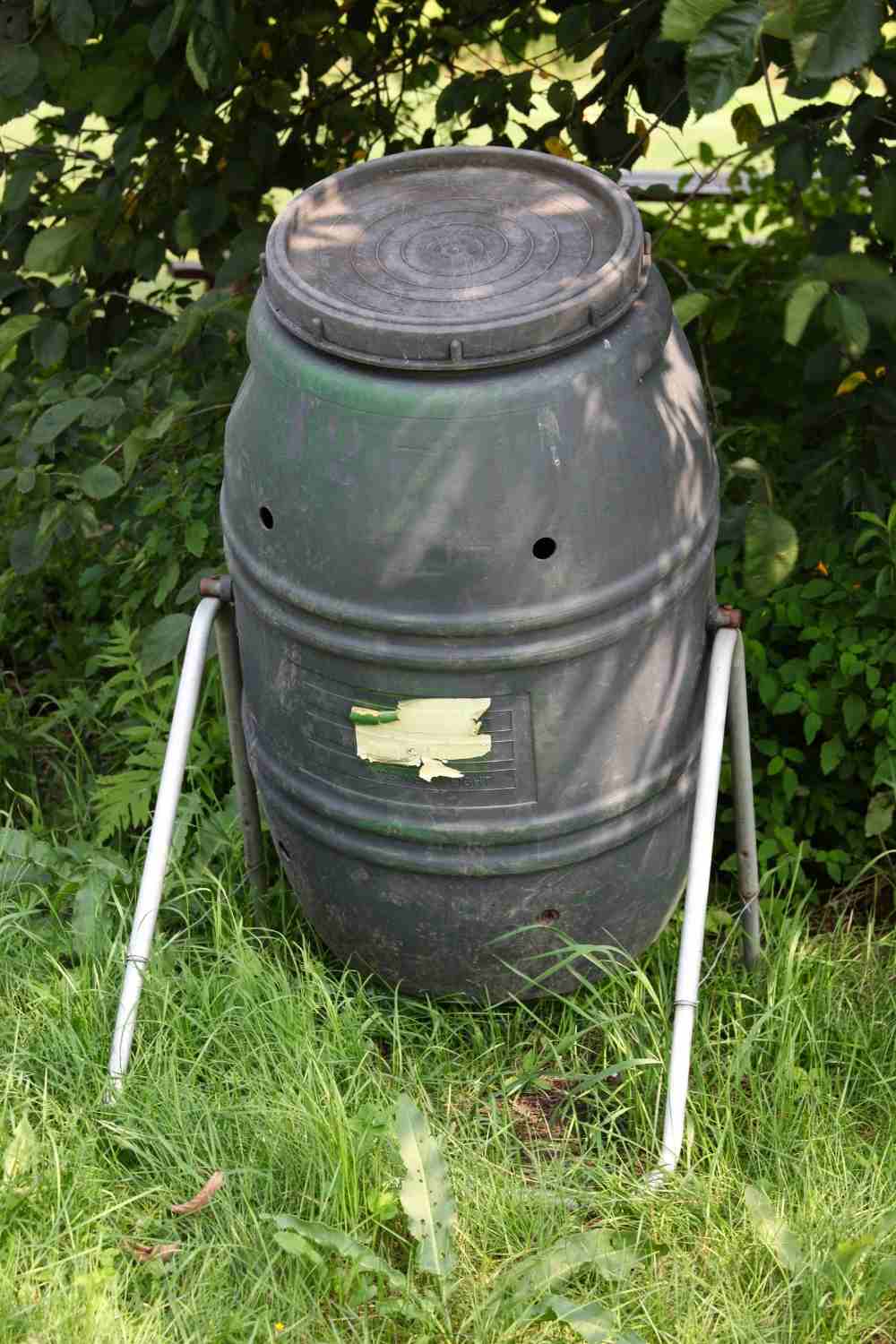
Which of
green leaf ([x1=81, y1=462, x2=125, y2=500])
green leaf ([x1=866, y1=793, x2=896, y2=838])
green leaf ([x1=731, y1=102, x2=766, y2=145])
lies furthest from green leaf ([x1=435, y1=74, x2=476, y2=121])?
green leaf ([x1=866, y1=793, x2=896, y2=838])

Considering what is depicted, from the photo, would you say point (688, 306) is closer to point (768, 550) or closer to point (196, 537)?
point (768, 550)

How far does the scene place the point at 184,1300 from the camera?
214 centimetres

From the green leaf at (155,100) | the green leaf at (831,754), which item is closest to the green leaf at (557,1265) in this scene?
the green leaf at (831,754)

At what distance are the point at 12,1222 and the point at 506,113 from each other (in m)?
2.19

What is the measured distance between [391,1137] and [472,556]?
2.82 feet

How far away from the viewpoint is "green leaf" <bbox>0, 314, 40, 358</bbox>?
304 centimetres

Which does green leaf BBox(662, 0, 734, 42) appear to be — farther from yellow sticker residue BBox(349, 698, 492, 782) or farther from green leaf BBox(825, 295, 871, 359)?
yellow sticker residue BBox(349, 698, 492, 782)

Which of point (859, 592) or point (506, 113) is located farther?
point (506, 113)

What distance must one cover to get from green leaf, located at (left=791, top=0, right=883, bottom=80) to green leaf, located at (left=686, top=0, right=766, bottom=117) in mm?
59

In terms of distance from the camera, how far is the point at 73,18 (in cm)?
270

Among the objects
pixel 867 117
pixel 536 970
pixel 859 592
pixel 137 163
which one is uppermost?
pixel 867 117

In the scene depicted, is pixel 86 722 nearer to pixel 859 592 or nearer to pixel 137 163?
pixel 137 163

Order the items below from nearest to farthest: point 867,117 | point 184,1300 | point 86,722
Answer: point 184,1300 → point 867,117 → point 86,722

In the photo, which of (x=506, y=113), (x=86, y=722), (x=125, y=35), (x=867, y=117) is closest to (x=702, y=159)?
(x=506, y=113)
